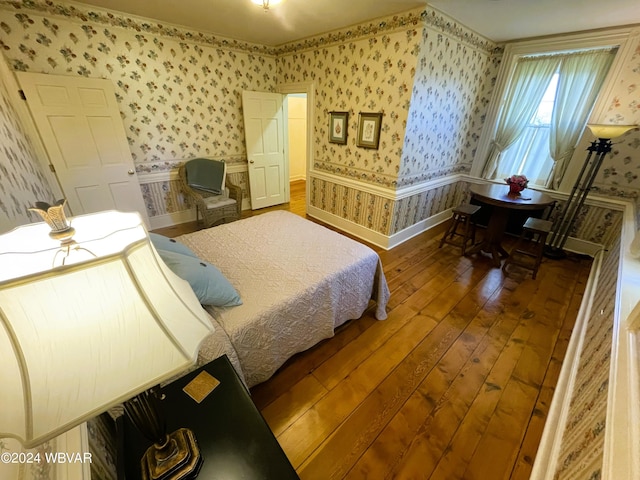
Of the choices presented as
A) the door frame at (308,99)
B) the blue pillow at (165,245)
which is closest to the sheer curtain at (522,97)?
the door frame at (308,99)

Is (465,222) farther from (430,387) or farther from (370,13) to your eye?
(370,13)

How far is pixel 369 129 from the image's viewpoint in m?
3.08

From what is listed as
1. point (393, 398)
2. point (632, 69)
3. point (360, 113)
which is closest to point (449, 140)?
point (360, 113)

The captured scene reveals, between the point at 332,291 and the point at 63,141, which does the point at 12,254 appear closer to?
the point at 332,291

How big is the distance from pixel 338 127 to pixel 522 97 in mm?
2399

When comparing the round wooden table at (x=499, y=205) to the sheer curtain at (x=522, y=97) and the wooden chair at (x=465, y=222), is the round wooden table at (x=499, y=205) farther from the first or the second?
the sheer curtain at (x=522, y=97)

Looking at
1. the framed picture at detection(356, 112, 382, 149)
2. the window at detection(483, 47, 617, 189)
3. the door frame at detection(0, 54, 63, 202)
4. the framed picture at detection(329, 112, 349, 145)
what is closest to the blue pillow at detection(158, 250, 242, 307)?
the door frame at detection(0, 54, 63, 202)

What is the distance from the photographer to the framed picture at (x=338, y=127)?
331 centimetres

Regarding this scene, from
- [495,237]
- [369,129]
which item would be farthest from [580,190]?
[369,129]

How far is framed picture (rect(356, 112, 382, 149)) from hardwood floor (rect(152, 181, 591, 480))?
1.75 metres

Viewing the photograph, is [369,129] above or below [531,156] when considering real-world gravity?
above

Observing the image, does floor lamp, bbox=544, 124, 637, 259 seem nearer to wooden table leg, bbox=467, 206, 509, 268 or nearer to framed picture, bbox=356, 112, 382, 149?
wooden table leg, bbox=467, 206, 509, 268

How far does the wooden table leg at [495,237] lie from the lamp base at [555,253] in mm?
→ 526

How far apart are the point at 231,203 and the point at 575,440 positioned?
353cm
